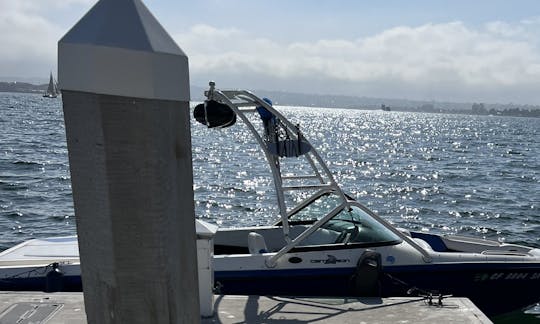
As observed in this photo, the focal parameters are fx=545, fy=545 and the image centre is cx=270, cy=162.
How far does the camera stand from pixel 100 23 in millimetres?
2168

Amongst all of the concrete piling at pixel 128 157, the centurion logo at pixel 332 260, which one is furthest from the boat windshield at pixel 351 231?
the concrete piling at pixel 128 157

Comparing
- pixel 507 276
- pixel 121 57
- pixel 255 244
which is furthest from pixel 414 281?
pixel 121 57

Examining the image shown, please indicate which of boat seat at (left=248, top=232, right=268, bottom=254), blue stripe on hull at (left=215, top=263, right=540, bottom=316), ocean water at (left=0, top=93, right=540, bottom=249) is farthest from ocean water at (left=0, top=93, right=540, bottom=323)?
boat seat at (left=248, top=232, right=268, bottom=254)

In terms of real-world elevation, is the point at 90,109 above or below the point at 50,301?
above

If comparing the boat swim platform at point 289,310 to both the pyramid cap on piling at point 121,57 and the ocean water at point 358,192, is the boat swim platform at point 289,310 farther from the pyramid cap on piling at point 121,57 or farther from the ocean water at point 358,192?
the ocean water at point 358,192

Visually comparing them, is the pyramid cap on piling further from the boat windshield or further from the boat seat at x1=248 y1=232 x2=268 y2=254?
the boat seat at x1=248 y1=232 x2=268 y2=254

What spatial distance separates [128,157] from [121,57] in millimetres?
385

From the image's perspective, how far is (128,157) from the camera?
213 cm

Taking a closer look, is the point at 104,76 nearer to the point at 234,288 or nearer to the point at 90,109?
the point at 90,109

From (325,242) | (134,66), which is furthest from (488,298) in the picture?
(134,66)

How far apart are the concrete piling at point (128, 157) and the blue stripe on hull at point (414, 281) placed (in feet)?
16.9

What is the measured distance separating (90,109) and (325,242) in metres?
6.06

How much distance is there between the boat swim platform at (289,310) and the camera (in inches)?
213

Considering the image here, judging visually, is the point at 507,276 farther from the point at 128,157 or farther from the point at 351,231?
the point at 128,157
